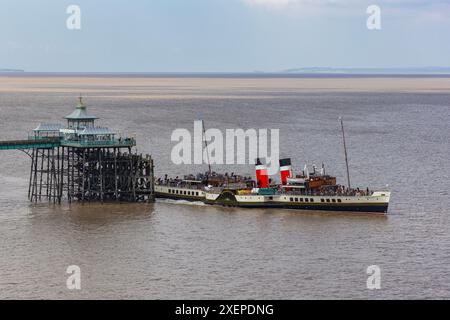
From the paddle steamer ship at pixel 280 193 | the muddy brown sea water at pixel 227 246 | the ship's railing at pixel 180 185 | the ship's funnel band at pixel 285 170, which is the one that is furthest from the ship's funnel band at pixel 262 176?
the ship's railing at pixel 180 185

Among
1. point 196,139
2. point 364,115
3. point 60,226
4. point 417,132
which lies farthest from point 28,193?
point 364,115

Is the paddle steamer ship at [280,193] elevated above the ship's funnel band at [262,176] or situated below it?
below

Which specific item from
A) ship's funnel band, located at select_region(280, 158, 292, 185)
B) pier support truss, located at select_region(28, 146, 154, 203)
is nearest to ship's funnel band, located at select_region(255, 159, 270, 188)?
ship's funnel band, located at select_region(280, 158, 292, 185)

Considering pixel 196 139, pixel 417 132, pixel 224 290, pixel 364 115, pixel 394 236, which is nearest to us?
pixel 224 290

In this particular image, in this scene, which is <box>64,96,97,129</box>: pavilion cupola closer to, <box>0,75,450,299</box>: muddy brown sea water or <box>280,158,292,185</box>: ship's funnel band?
<box>0,75,450,299</box>: muddy brown sea water

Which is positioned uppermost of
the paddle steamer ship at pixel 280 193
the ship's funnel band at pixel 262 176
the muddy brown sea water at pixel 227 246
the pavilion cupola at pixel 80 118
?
the pavilion cupola at pixel 80 118

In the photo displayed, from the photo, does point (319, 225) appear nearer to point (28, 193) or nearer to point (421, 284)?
point (421, 284)

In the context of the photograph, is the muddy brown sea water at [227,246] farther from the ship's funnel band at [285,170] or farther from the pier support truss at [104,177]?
the ship's funnel band at [285,170]

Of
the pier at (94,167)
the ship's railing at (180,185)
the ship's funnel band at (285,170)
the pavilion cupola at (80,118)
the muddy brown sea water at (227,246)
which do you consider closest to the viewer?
the muddy brown sea water at (227,246)

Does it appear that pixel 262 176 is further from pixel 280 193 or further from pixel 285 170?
pixel 280 193

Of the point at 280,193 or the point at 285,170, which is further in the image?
the point at 285,170

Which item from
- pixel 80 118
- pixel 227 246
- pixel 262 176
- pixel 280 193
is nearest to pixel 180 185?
pixel 262 176
